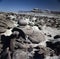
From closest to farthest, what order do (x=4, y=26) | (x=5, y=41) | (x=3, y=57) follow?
(x=3, y=57) < (x=5, y=41) < (x=4, y=26)

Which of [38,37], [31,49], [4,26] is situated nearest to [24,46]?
[31,49]

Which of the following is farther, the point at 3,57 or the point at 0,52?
the point at 0,52

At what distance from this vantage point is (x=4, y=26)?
16.7 m

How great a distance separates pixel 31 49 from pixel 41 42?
2600 millimetres

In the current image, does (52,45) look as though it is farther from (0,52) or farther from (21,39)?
(0,52)

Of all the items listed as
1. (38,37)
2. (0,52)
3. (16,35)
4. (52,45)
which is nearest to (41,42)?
(38,37)

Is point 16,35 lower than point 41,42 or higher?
higher

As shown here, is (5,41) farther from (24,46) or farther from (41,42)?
(41,42)

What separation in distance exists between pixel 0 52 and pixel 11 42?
1.33 metres

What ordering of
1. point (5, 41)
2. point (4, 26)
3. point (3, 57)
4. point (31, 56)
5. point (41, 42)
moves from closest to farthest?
point (3, 57)
point (31, 56)
point (5, 41)
point (41, 42)
point (4, 26)

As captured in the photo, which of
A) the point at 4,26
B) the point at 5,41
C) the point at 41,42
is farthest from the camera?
the point at 4,26

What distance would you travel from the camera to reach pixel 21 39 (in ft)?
41.6

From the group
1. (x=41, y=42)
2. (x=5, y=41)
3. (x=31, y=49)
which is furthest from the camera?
(x=41, y=42)

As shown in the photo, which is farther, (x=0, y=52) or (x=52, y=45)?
(x=52, y=45)
